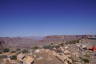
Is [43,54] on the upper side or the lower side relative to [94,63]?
upper

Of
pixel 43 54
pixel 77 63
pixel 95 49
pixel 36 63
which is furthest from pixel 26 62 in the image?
pixel 95 49

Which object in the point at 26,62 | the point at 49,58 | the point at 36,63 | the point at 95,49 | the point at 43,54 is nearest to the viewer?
the point at 26,62

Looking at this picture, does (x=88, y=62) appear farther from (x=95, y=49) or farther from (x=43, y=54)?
(x=95, y=49)

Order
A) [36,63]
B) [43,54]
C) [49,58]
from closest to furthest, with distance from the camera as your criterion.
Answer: [36,63] → [49,58] → [43,54]

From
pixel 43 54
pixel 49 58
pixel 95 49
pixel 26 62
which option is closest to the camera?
pixel 26 62

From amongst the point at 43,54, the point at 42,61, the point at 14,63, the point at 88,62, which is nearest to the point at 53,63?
the point at 42,61

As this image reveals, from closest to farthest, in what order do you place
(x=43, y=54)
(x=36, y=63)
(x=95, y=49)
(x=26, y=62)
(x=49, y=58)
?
(x=26, y=62), (x=36, y=63), (x=49, y=58), (x=43, y=54), (x=95, y=49)

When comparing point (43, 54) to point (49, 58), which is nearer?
point (49, 58)

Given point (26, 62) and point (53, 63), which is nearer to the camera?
point (26, 62)

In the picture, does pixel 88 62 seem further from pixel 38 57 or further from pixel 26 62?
pixel 26 62
